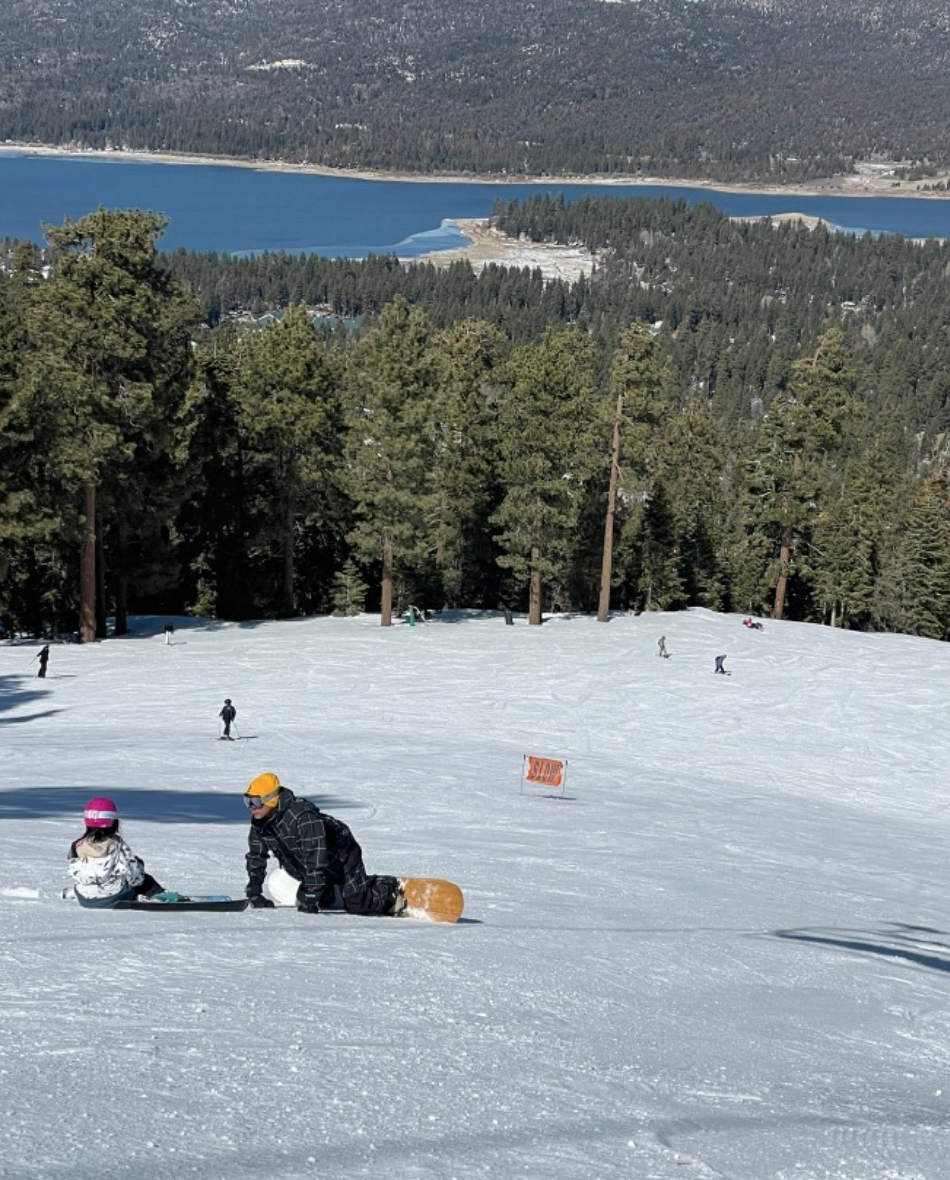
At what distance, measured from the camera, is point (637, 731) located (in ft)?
96.8

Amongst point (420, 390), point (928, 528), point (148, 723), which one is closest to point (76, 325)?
point (420, 390)

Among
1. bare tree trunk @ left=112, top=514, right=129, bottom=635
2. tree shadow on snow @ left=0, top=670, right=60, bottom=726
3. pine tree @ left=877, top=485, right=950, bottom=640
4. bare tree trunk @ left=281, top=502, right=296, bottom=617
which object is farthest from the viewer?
pine tree @ left=877, top=485, right=950, bottom=640

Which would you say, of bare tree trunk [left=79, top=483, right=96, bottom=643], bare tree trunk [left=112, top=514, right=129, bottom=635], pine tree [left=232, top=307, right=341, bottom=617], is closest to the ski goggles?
bare tree trunk [left=79, top=483, right=96, bottom=643]

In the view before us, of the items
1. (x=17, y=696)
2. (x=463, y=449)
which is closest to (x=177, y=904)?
(x=17, y=696)

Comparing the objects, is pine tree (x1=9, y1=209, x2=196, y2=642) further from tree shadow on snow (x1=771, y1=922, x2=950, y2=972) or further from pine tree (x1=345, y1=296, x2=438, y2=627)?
tree shadow on snow (x1=771, y1=922, x2=950, y2=972)

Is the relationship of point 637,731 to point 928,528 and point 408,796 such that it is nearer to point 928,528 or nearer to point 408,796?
point 408,796

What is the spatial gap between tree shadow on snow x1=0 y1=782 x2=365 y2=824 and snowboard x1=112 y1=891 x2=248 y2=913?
5.08 metres

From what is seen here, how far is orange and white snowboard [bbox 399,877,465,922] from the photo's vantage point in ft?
33.3

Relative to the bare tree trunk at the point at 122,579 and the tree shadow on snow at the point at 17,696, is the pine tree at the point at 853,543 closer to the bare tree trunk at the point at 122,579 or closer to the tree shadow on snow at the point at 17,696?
the bare tree trunk at the point at 122,579

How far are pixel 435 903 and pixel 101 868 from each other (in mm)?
2489

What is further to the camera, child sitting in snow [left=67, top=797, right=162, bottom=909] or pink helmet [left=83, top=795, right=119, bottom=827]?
child sitting in snow [left=67, top=797, right=162, bottom=909]

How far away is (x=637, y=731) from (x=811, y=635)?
56.0ft

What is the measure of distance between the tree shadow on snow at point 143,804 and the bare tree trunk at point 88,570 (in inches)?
825

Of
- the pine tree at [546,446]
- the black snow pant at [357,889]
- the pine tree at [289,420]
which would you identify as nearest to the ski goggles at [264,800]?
the black snow pant at [357,889]
